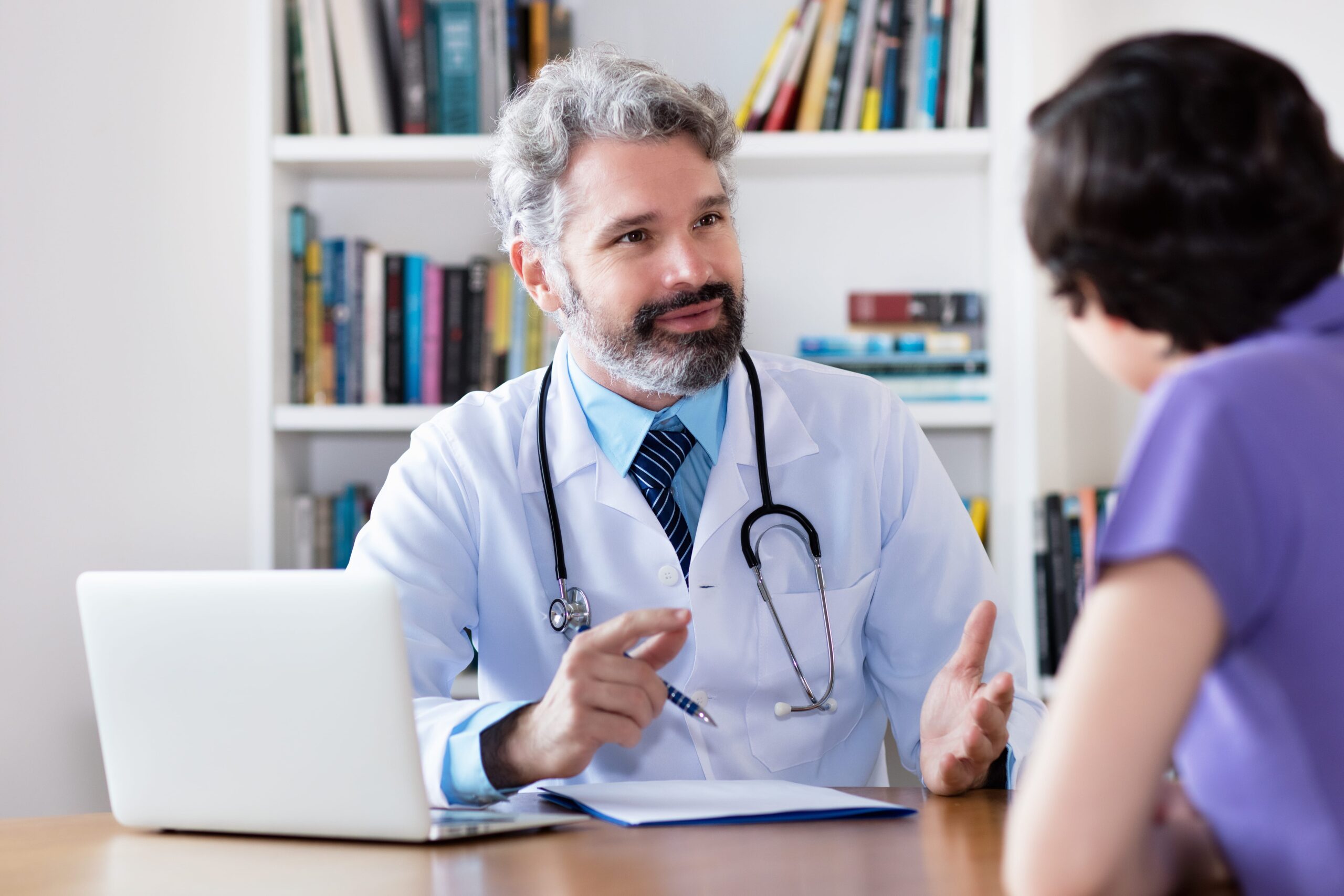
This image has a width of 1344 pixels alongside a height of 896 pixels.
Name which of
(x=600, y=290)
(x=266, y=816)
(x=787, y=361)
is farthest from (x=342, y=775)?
(x=787, y=361)

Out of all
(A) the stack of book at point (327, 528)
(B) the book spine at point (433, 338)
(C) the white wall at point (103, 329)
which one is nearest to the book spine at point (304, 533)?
(A) the stack of book at point (327, 528)

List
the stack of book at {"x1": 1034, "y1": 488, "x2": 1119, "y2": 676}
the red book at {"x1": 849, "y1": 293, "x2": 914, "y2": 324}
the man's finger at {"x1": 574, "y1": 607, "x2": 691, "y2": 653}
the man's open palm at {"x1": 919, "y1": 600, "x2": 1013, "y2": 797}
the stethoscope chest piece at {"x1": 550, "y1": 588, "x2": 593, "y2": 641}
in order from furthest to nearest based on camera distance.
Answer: the red book at {"x1": 849, "y1": 293, "x2": 914, "y2": 324}
the stack of book at {"x1": 1034, "y1": 488, "x2": 1119, "y2": 676}
the stethoscope chest piece at {"x1": 550, "y1": 588, "x2": 593, "y2": 641}
the man's open palm at {"x1": 919, "y1": 600, "x2": 1013, "y2": 797}
the man's finger at {"x1": 574, "y1": 607, "x2": 691, "y2": 653}

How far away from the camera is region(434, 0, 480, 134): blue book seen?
2.20 meters

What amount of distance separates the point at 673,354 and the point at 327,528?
3.42 ft

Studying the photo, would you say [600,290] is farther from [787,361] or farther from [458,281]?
[458,281]

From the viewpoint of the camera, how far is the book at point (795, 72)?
2.14m

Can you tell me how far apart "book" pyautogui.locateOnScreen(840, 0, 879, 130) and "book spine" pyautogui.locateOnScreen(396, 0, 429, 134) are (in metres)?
0.79

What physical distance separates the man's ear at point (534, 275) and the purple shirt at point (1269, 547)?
1.28m

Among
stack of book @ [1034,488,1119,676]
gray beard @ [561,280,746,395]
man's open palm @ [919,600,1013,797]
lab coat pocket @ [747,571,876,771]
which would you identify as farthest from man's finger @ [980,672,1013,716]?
stack of book @ [1034,488,1119,676]

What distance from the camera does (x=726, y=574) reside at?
1.41 metres

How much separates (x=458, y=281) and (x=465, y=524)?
0.85m

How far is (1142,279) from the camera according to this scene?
0.58 metres

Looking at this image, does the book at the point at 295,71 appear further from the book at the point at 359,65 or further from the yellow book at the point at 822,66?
the yellow book at the point at 822,66

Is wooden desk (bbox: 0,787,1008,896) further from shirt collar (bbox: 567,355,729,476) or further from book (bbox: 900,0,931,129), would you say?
book (bbox: 900,0,931,129)
